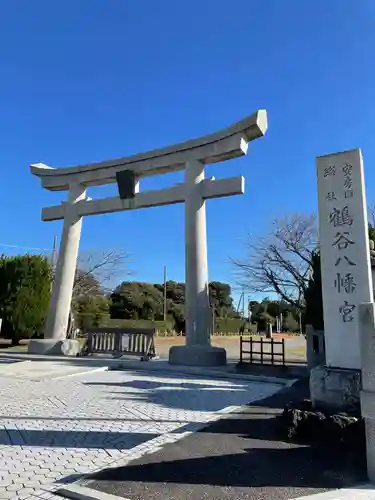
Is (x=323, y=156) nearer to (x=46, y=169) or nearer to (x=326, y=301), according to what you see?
(x=326, y=301)

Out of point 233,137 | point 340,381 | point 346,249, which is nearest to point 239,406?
point 340,381

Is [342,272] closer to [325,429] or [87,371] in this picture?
[325,429]

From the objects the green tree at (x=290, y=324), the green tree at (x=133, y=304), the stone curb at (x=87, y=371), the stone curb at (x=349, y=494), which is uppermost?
the green tree at (x=133, y=304)

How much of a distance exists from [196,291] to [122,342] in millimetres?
3996

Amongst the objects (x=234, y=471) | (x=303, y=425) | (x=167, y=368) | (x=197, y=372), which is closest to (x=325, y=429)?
(x=303, y=425)

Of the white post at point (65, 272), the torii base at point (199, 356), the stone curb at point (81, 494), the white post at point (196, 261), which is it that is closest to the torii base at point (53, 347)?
the white post at point (65, 272)

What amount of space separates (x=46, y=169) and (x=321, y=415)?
16013mm

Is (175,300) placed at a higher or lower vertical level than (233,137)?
lower

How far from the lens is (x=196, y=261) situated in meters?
13.5

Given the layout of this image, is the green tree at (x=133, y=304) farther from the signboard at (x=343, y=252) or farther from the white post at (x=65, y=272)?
the signboard at (x=343, y=252)

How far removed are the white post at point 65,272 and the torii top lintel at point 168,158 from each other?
2.70 ft

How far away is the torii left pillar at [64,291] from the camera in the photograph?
51.4ft

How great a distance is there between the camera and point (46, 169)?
1781cm

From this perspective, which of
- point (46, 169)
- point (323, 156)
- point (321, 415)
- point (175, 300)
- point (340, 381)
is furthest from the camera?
point (175, 300)
